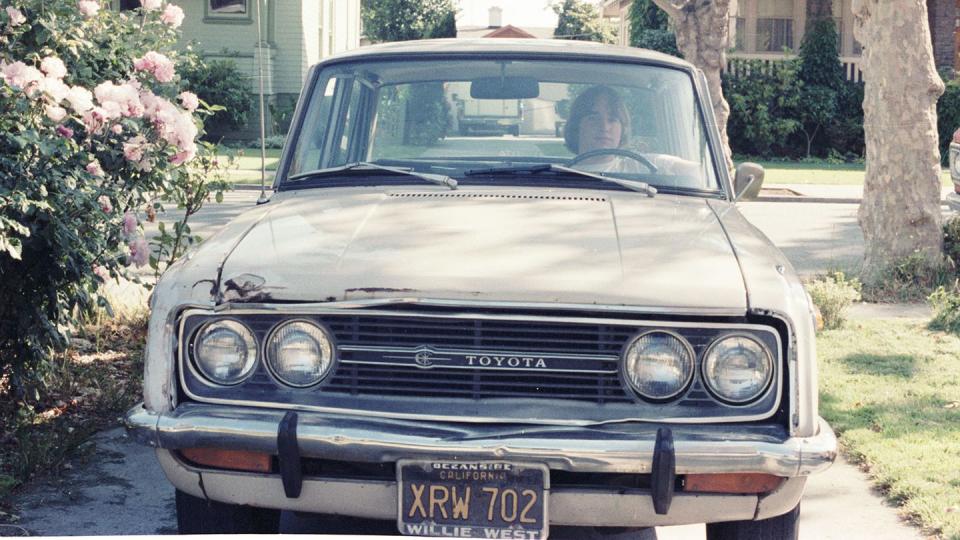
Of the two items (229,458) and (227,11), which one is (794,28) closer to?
(227,11)

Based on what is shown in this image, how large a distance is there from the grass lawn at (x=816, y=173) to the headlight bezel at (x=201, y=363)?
57.7ft

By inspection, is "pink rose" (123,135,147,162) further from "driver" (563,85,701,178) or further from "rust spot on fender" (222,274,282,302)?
"rust spot on fender" (222,274,282,302)

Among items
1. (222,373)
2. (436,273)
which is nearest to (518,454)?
(436,273)

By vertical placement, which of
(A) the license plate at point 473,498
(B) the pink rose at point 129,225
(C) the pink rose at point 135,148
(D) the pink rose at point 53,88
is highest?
(D) the pink rose at point 53,88

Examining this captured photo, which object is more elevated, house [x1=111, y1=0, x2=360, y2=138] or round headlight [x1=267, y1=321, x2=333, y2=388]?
house [x1=111, y1=0, x2=360, y2=138]

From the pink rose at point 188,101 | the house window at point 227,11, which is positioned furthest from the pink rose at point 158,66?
the house window at point 227,11

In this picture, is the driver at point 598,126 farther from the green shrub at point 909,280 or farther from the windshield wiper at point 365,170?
the green shrub at point 909,280

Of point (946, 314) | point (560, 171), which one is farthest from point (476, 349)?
point (946, 314)

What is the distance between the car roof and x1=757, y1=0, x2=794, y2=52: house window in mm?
27188

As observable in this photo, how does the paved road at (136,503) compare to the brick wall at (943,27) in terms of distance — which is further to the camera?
the brick wall at (943,27)

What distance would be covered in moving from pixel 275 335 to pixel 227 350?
0.51 feet

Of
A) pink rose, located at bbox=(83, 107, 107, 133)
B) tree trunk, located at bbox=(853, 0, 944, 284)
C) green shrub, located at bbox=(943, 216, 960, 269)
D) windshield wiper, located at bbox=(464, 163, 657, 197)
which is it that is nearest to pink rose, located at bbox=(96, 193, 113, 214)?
pink rose, located at bbox=(83, 107, 107, 133)

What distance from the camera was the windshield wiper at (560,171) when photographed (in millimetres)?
4637

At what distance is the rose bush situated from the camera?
5117mm
